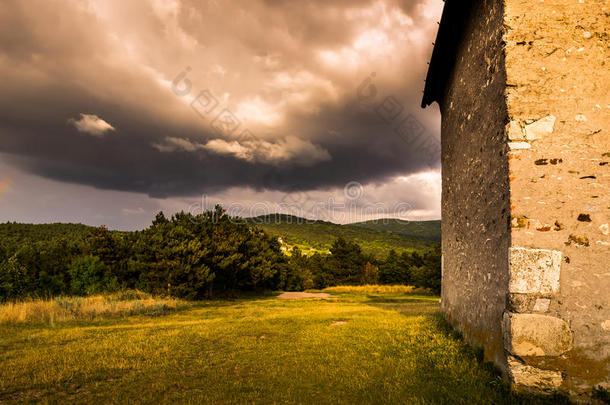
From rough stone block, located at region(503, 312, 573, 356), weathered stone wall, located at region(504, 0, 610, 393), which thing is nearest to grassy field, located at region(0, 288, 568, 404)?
rough stone block, located at region(503, 312, 573, 356)

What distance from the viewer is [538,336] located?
4801 mm

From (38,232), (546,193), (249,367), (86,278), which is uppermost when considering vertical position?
(546,193)

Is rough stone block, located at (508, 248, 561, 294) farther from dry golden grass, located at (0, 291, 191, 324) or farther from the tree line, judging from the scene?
the tree line

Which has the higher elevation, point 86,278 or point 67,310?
point 67,310

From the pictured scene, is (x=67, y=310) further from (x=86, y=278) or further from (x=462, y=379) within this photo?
(x=462, y=379)

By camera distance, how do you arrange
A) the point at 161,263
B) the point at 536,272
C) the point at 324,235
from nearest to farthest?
1. the point at 536,272
2. the point at 161,263
3. the point at 324,235

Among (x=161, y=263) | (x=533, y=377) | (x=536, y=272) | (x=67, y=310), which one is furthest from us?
(x=161, y=263)

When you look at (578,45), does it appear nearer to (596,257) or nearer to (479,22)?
(479,22)

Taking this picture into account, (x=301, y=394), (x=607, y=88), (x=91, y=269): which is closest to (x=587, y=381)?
(x=301, y=394)

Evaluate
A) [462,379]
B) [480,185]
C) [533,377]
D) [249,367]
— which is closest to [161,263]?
[249,367]

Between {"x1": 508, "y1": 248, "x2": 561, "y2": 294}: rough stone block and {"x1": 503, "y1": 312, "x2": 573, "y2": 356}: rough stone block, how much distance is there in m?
0.43

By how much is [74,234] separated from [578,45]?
85.9 metres

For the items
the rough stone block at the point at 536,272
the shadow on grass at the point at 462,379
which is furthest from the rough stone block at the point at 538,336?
the shadow on grass at the point at 462,379

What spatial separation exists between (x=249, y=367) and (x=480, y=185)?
6.28 m
